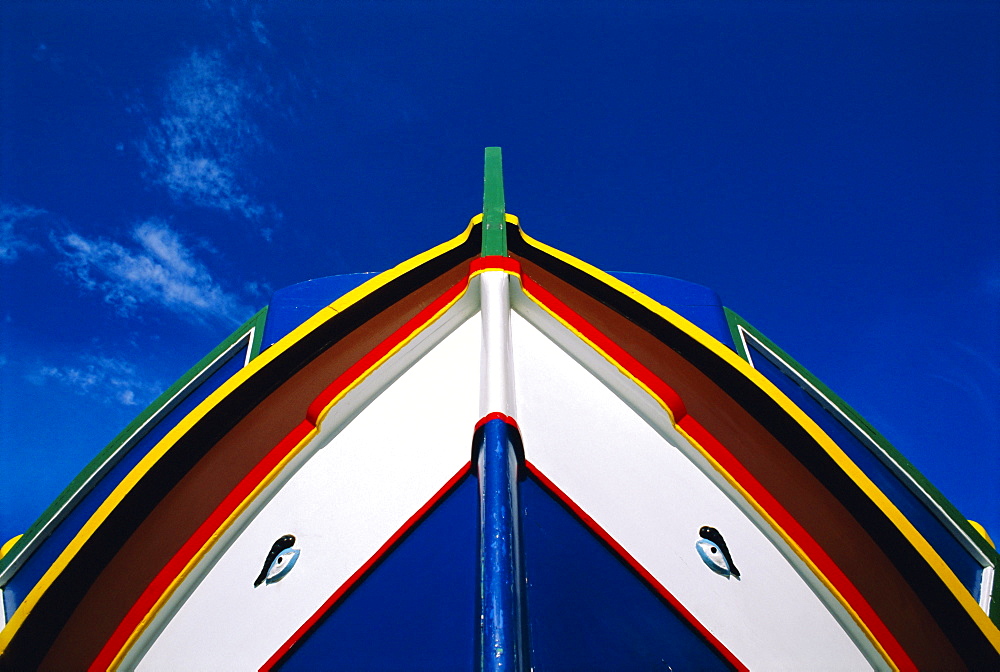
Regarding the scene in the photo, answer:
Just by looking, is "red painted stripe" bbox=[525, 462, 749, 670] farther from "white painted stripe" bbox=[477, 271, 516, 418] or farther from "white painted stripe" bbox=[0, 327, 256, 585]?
"white painted stripe" bbox=[0, 327, 256, 585]

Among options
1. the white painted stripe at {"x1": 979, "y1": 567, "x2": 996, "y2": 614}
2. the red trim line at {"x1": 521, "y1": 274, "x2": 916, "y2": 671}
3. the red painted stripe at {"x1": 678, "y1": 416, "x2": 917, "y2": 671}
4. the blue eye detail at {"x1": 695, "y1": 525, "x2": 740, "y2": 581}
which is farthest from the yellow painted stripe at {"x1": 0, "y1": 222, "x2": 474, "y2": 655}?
the white painted stripe at {"x1": 979, "y1": 567, "x2": 996, "y2": 614}

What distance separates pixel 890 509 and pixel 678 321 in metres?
1.33

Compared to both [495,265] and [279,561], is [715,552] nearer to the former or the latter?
Result: [495,265]

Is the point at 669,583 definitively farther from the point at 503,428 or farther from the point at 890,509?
the point at 890,509

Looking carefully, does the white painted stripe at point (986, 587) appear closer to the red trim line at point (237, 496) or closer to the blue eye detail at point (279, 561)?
the red trim line at point (237, 496)

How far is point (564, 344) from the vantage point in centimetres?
299

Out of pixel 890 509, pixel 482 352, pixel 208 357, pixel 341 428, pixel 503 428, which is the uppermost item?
pixel 208 357

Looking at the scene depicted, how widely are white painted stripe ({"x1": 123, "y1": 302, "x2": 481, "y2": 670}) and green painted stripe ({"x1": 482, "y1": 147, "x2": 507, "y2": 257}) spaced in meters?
0.54

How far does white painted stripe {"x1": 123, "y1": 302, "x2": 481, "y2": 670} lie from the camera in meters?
2.31

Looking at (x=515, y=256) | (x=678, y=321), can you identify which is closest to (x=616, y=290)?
(x=678, y=321)

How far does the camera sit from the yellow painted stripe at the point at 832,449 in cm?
249

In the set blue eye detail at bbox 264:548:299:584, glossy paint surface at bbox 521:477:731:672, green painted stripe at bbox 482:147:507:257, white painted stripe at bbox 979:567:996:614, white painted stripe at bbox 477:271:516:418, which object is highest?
green painted stripe at bbox 482:147:507:257

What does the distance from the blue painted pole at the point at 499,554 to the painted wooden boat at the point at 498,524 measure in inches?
0.4

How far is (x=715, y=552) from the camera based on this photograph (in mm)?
2457
